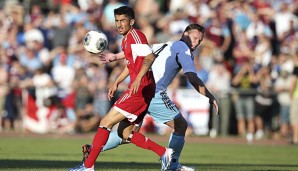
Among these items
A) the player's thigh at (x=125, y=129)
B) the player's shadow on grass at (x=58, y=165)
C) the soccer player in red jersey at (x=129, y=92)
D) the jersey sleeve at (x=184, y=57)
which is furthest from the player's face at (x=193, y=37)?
the player's shadow on grass at (x=58, y=165)

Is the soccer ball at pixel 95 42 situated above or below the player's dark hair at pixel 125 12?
below

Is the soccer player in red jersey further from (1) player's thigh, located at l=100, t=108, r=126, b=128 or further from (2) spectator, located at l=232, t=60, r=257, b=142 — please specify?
(2) spectator, located at l=232, t=60, r=257, b=142

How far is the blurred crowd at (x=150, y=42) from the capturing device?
79.1ft

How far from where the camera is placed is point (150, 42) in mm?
24984

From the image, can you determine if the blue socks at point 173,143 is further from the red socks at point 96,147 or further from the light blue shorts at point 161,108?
the red socks at point 96,147

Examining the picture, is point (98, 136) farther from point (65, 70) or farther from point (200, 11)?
point (200, 11)

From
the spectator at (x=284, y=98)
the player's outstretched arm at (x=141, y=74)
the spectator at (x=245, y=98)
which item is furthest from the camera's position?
the spectator at (x=245, y=98)

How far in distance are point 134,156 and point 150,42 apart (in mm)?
8347

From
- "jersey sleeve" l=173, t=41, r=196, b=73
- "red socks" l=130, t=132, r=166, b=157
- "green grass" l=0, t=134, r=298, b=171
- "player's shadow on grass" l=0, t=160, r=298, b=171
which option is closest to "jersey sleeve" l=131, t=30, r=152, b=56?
"jersey sleeve" l=173, t=41, r=196, b=73

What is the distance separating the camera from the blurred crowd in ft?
79.1

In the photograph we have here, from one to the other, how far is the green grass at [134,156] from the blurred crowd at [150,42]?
1.59 meters

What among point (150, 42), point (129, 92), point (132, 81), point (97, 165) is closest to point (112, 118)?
point (129, 92)

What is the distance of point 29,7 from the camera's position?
28234 millimetres

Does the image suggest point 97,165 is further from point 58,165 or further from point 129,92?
point 129,92
